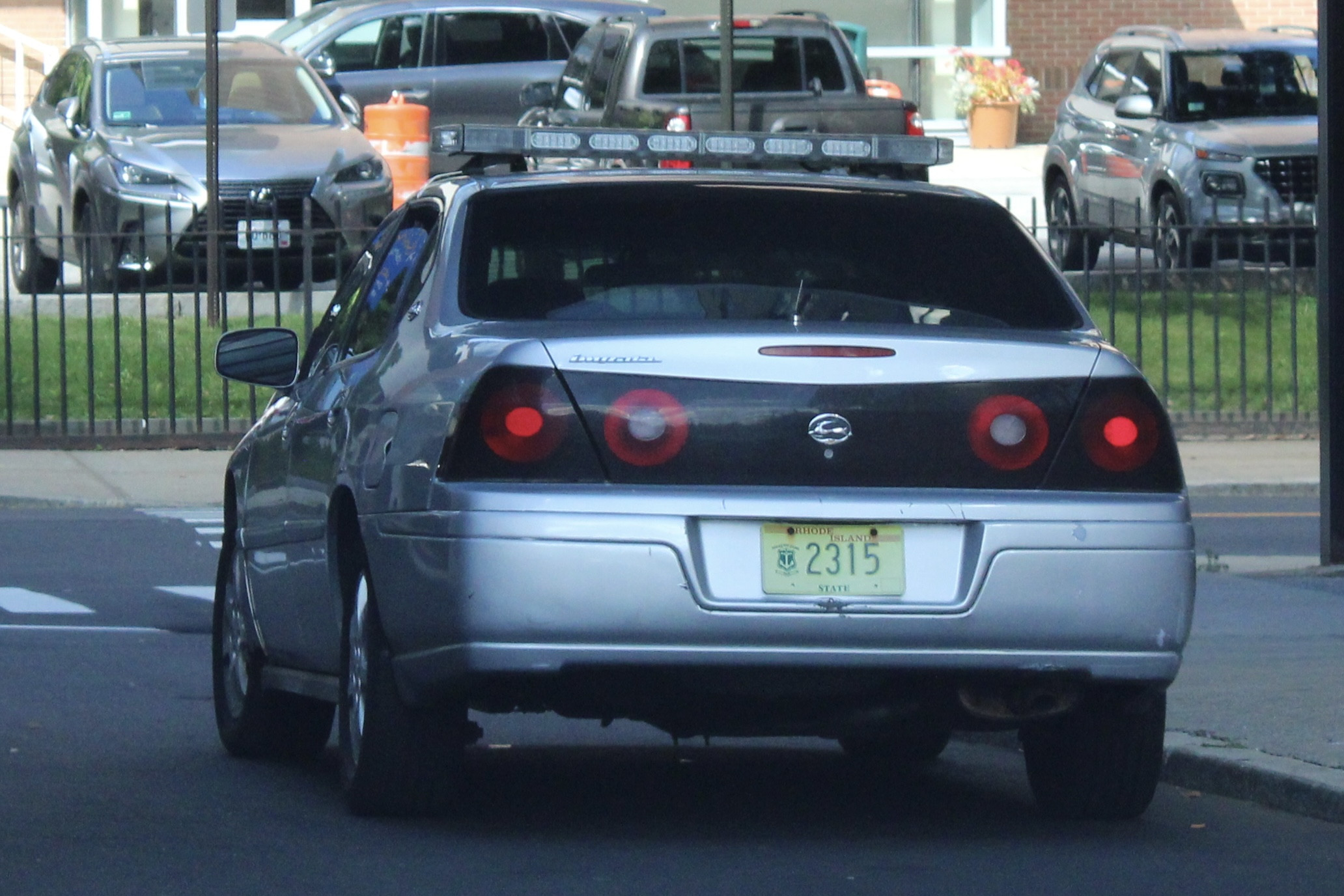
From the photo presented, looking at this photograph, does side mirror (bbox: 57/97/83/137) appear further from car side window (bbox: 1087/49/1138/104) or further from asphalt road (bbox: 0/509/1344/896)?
asphalt road (bbox: 0/509/1344/896)

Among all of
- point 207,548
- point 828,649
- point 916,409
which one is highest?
point 916,409

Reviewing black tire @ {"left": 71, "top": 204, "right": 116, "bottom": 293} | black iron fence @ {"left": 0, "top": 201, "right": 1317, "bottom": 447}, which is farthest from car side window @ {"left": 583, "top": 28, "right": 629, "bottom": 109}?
black tire @ {"left": 71, "top": 204, "right": 116, "bottom": 293}

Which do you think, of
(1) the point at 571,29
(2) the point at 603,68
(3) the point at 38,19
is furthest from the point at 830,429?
(3) the point at 38,19

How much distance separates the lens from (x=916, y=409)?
6.03m

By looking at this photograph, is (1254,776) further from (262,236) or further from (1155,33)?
(1155,33)

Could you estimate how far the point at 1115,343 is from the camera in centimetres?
1908

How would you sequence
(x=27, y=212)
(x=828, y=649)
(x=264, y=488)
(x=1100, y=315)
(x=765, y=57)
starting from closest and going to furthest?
(x=828, y=649)
(x=264, y=488)
(x=27, y=212)
(x=1100, y=315)
(x=765, y=57)

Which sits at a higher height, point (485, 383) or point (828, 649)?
point (485, 383)

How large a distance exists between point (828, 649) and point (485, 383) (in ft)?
2.96

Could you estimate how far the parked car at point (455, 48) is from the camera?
26.6 m

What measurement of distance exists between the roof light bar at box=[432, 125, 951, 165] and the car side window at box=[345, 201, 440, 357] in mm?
258

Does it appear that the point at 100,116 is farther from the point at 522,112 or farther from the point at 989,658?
the point at 989,658

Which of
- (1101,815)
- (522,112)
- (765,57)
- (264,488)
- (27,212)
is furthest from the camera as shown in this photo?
(522,112)

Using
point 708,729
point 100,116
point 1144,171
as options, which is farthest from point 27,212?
point 708,729
